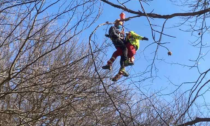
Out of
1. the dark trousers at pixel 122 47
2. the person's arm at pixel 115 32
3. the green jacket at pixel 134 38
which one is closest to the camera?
the person's arm at pixel 115 32

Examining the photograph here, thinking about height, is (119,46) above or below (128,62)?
above

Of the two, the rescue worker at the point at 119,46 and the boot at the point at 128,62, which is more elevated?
the rescue worker at the point at 119,46

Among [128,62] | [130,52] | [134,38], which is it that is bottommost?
[128,62]

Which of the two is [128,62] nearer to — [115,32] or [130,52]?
[130,52]

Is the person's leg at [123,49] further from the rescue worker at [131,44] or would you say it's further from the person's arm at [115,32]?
the person's arm at [115,32]

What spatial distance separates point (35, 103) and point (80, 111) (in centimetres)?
85

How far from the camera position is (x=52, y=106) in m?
5.03

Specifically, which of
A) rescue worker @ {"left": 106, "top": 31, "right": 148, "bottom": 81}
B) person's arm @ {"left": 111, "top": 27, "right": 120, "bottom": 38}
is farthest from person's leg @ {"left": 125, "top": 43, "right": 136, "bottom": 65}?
person's arm @ {"left": 111, "top": 27, "right": 120, "bottom": 38}

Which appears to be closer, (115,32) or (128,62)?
(115,32)

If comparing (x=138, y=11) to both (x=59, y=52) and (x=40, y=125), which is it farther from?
(x=59, y=52)

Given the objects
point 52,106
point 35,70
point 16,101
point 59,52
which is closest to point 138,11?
Result: point 35,70

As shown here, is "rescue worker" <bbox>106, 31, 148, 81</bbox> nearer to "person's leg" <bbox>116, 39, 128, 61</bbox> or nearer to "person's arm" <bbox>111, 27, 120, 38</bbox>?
"person's leg" <bbox>116, 39, 128, 61</bbox>

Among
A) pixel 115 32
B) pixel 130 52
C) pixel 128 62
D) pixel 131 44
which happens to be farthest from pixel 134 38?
pixel 115 32

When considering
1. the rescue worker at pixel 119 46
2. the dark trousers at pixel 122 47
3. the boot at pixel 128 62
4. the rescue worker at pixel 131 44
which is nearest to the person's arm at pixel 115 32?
the rescue worker at pixel 119 46
